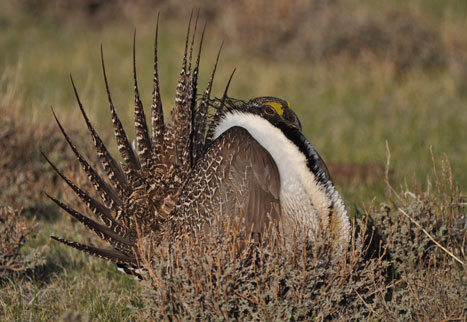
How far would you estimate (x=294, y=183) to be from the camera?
265 cm

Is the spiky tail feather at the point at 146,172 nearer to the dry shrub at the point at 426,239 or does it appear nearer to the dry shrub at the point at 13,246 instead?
the dry shrub at the point at 13,246

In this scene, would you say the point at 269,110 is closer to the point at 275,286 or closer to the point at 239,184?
the point at 239,184

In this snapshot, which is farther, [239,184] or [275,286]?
[239,184]

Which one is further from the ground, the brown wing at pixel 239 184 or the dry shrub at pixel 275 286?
the brown wing at pixel 239 184

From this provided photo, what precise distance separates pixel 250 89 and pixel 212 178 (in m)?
5.40

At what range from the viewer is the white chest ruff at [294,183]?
2639 mm

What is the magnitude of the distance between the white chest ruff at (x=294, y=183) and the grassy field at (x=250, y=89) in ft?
2.90

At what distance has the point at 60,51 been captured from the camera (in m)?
9.95

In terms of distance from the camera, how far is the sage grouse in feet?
8.58

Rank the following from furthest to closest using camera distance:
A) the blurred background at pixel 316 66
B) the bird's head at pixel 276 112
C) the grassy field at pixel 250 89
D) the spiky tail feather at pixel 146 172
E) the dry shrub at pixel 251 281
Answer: the blurred background at pixel 316 66, the grassy field at pixel 250 89, the spiky tail feather at pixel 146 172, the bird's head at pixel 276 112, the dry shrub at pixel 251 281

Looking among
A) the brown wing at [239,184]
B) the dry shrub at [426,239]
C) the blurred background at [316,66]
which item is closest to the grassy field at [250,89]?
the blurred background at [316,66]

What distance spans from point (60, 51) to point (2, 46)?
96cm

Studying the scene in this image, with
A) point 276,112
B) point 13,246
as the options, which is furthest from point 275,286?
point 13,246

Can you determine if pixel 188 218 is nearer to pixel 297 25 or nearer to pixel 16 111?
pixel 16 111
